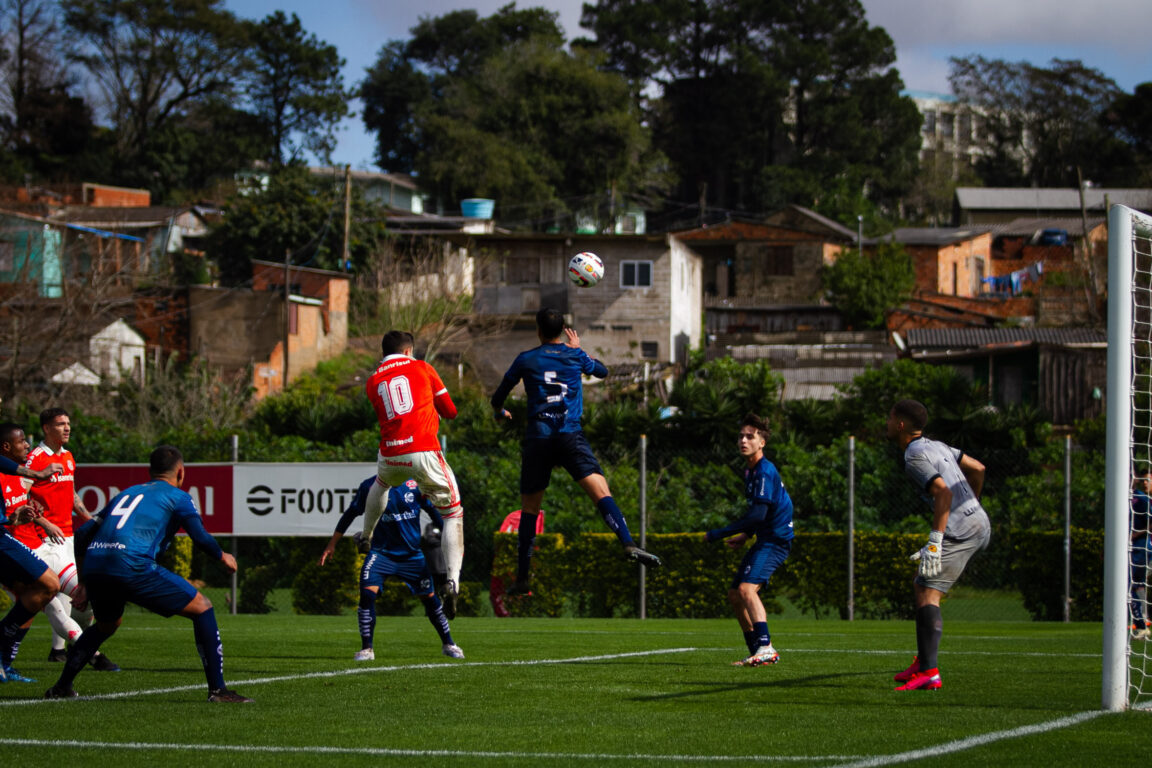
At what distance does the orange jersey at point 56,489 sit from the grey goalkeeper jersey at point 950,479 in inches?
298

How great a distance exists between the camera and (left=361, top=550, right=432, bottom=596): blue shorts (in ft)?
39.1

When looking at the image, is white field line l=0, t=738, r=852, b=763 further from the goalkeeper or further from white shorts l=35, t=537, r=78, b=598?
white shorts l=35, t=537, r=78, b=598

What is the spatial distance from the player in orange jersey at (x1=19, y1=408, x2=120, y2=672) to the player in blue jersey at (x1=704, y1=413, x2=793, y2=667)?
19.0 feet

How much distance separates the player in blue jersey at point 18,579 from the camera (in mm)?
9578

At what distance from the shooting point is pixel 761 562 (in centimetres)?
1105

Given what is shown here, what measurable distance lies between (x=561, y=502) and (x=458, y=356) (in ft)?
96.3

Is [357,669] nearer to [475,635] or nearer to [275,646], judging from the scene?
[275,646]

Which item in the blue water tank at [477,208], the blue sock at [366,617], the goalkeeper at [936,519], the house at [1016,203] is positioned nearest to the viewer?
the goalkeeper at [936,519]

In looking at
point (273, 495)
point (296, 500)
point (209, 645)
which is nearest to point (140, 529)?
point (209, 645)

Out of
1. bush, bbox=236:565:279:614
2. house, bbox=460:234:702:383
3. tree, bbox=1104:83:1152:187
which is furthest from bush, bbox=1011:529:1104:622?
tree, bbox=1104:83:1152:187

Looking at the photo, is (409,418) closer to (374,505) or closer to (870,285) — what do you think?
(374,505)

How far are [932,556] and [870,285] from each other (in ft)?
170

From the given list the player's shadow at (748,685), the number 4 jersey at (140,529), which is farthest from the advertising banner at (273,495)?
the number 4 jersey at (140,529)

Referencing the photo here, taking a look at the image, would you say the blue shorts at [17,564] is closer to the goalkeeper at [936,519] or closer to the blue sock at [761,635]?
the blue sock at [761,635]
